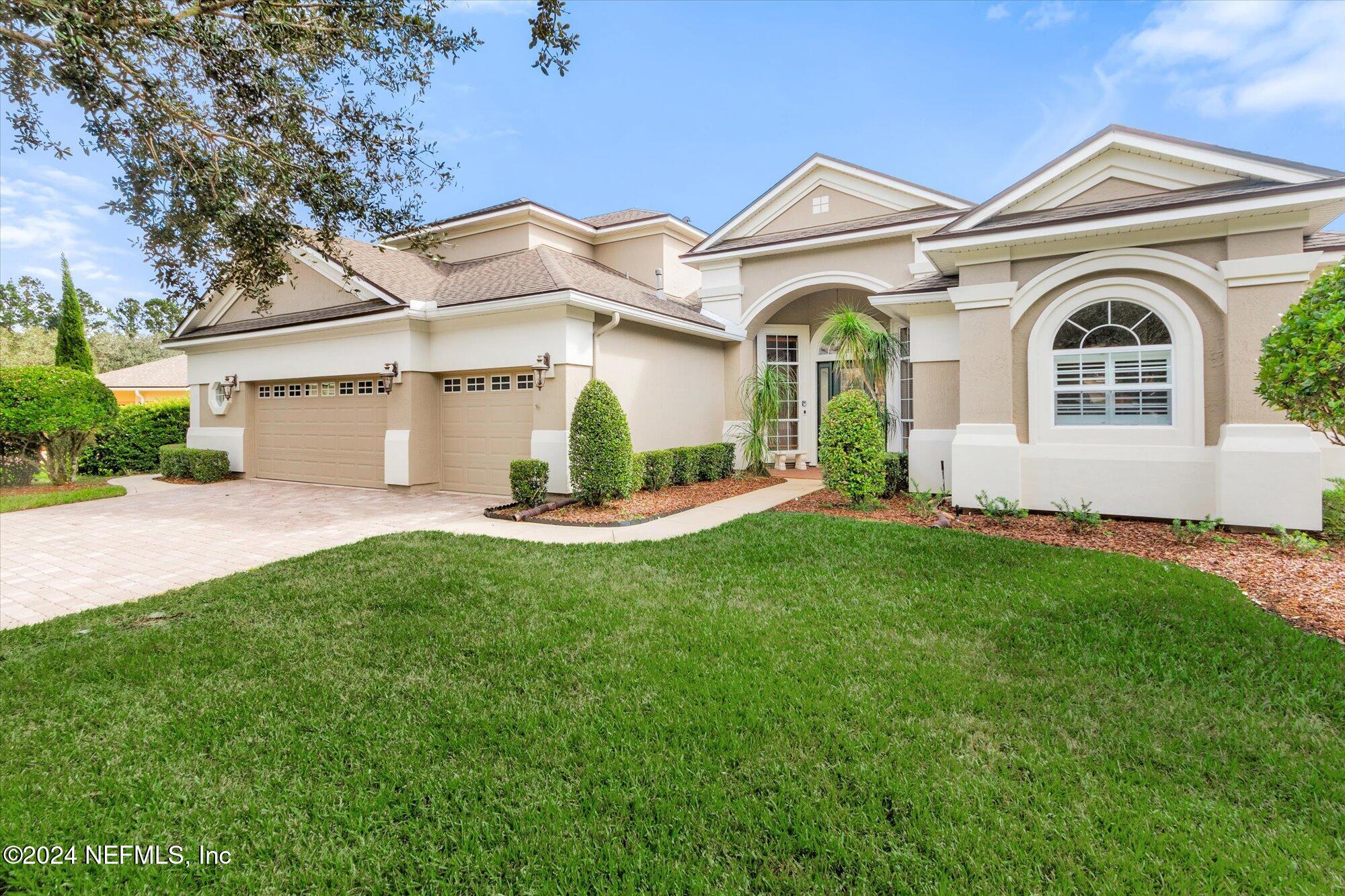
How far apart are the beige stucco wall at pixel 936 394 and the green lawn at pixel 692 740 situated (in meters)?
4.96

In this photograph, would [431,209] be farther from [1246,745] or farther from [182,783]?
[1246,745]

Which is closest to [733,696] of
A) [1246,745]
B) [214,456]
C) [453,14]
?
[1246,745]

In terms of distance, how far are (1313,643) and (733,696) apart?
13.4ft

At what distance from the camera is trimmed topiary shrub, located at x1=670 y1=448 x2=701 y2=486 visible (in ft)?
39.2

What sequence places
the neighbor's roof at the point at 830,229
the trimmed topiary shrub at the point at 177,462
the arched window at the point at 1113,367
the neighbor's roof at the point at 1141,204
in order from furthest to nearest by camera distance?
the trimmed topiary shrub at the point at 177,462
the neighbor's roof at the point at 830,229
the arched window at the point at 1113,367
the neighbor's roof at the point at 1141,204

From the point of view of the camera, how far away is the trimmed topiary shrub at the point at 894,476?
10508mm

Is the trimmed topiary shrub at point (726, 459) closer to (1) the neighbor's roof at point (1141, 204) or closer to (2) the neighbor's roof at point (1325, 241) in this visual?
(1) the neighbor's roof at point (1141, 204)

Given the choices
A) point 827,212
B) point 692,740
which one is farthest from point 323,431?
point 692,740

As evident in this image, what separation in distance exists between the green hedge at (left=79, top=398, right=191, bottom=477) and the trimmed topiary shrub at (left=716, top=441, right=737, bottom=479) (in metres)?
14.7

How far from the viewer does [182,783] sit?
9.25ft

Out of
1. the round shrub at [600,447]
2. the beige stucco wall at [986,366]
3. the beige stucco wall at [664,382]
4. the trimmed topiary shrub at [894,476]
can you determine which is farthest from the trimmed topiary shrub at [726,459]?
the beige stucco wall at [986,366]

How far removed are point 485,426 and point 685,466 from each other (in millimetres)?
4005

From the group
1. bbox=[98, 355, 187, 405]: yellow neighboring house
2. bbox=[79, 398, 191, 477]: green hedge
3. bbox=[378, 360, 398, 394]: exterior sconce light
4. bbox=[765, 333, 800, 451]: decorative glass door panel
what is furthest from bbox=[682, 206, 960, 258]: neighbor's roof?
bbox=[98, 355, 187, 405]: yellow neighboring house

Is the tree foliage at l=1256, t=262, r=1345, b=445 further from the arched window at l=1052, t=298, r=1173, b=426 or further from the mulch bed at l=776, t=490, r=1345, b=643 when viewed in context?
the arched window at l=1052, t=298, r=1173, b=426
